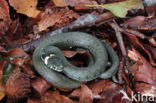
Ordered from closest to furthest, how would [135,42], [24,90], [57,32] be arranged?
[24,90] < [135,42] < [57,32]

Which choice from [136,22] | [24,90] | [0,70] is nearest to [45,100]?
[24,90]

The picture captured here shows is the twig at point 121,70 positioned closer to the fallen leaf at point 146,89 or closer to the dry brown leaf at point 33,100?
the fallen leaf at point 146,89

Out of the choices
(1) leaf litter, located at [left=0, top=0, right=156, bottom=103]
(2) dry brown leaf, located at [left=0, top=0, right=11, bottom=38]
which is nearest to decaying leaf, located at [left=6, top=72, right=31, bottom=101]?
(1) leaf litter, located at [left=0, top=0, right=156, bottom=103]

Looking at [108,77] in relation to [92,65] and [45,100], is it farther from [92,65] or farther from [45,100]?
[45,100]

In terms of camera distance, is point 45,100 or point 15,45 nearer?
point 45,100

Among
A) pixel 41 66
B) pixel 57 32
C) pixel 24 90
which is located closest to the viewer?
pixel 24 90

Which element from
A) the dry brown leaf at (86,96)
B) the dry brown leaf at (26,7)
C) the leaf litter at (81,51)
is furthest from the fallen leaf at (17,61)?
the dry brown leaf at (86,96)

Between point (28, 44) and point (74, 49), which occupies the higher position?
point (28, 44)
